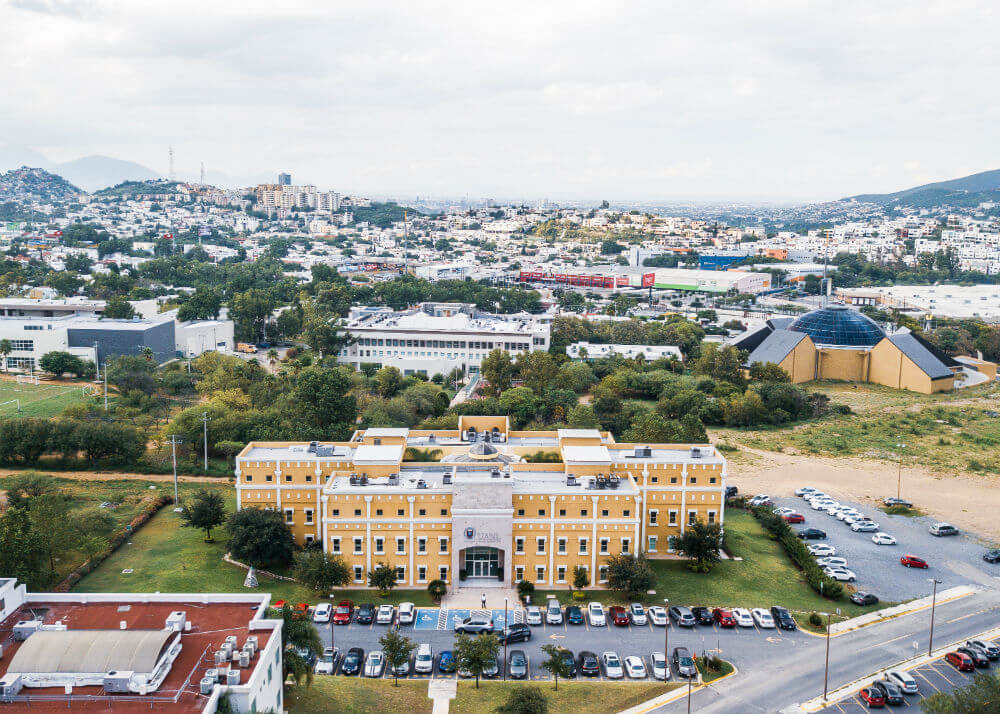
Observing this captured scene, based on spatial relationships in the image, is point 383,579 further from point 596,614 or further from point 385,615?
point 596,614

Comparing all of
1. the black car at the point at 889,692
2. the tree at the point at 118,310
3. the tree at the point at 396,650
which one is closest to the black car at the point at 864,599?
the black car at the point at 889,692

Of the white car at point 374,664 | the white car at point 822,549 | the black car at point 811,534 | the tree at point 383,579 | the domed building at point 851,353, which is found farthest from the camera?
the domed building at point 851,353

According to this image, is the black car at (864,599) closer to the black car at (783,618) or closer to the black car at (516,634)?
the black car at (783,618)

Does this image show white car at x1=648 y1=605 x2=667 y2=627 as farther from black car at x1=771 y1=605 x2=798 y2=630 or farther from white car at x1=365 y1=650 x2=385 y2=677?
white car at x1=365 y1=650 x2=385 y2=677

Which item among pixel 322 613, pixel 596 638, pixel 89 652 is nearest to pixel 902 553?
pixel 596 638

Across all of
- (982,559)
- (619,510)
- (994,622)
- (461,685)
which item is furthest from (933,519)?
(461,685)

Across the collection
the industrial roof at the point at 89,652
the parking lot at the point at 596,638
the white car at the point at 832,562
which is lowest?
the parking lot at the point at 596,638

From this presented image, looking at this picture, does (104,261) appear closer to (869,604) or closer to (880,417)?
(880,417)
